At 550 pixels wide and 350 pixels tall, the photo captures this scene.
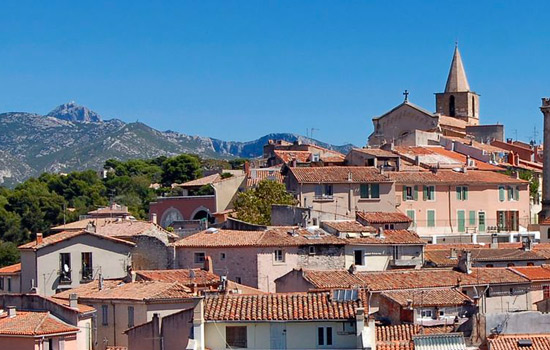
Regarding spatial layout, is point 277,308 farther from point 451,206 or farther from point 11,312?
point 451,206

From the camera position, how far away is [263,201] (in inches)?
2188

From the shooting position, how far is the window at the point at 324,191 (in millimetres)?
56469

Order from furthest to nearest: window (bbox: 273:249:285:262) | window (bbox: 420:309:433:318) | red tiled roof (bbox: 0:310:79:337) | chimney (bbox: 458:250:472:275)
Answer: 1. window (bbox: 273:249:285:262)
2. chimney (bbox: 458:250:472:275)
3. window (bbox: 420:309:433:318)
4. red tiled roof (bbox: 0:310:79:337)

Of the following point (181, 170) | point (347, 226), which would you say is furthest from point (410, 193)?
point (181, 170)

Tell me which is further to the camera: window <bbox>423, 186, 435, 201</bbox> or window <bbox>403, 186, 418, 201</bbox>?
window <bbox>423, 186, 435, 201</bbox>

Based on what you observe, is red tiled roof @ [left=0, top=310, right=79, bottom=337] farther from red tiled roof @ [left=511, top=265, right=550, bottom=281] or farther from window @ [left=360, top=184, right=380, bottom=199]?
window @ [left=360, top=184, right=380, bottom=199]

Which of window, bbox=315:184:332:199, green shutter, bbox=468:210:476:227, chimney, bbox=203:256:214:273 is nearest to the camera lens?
chimney, bbox=203:256:214:273

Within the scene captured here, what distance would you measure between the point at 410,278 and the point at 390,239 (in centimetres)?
676

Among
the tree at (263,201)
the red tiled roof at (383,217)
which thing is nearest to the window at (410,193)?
the red tiled roof at (383,217)

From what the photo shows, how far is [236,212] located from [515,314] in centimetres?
2678

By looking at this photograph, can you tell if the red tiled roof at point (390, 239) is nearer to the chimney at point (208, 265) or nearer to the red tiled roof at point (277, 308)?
the chimney at point (208, 265)

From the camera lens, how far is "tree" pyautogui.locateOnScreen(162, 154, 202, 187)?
93.1 m

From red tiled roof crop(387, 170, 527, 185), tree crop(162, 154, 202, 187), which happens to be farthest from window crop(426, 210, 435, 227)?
tree crop(162, 154, 202, 187)

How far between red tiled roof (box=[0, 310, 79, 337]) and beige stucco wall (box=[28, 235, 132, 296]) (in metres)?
9.63
